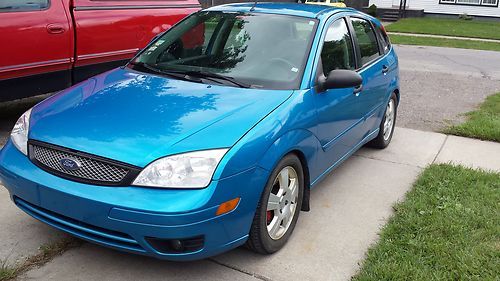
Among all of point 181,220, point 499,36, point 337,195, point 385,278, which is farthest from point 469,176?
point 499,36

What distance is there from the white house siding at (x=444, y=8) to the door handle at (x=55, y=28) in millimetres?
26766

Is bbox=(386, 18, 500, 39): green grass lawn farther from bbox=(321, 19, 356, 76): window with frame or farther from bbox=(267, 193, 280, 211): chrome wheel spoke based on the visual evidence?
bbox=(267, 193, 280, 211): chrome wheel spoke

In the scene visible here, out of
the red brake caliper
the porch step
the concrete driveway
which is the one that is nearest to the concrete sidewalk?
the concrete driveway

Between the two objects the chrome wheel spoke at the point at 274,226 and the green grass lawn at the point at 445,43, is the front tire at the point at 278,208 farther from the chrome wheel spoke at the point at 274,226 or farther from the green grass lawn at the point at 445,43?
the green grass lawn at the point at 445,43

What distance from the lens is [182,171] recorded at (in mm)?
2666

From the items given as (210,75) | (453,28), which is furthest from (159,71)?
(453,28)

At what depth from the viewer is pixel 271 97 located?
3324mm

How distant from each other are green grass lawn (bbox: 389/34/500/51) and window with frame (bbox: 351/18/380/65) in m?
13.0

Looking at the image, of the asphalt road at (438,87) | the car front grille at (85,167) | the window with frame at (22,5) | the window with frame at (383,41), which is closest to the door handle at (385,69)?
the window with frame at (383,41)

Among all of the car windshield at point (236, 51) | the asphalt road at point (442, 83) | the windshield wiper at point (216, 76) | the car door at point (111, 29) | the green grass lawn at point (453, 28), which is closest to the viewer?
the windshield wiper at point (216, 76)

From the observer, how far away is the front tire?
3020mm

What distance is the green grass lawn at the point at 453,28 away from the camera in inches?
823

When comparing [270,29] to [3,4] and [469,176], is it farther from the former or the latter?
[3,4]

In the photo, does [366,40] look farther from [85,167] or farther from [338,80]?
[85,167]
